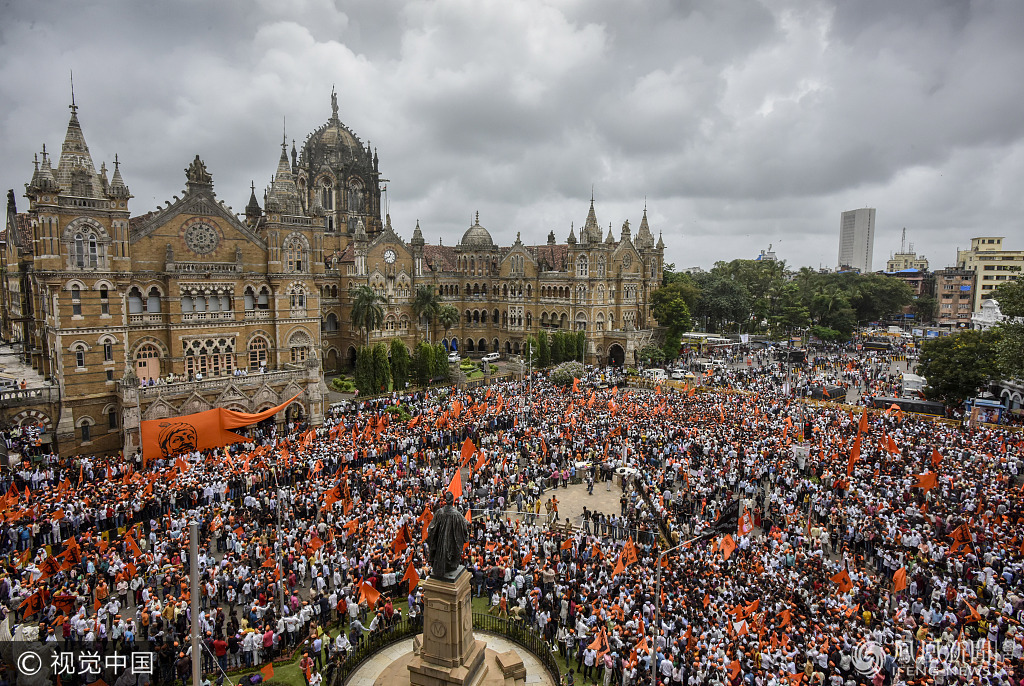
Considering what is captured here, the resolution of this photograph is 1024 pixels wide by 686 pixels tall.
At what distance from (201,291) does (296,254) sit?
728cm

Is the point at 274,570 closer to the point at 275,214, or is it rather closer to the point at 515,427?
the point at 515,427

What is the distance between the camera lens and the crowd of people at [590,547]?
15797mm

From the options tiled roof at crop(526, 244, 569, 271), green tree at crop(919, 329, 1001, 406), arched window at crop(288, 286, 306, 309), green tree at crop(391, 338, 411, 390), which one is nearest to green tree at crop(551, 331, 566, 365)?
tiled roof at crop(526, 244, 569, 271)

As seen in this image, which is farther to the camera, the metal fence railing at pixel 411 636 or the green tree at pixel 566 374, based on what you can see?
the green tree at pixel 566 374

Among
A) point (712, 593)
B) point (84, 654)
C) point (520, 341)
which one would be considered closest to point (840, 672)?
point (712, 593)

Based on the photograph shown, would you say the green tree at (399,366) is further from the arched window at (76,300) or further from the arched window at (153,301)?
the arched window at (76,300)

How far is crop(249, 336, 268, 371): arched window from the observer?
144 ft

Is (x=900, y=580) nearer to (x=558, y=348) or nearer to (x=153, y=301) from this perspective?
(x=153, y=301)

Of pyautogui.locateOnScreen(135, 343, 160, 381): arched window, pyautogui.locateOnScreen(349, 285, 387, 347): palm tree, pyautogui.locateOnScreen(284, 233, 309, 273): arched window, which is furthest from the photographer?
pyautogui.locateOnScreen(349, 285, 387, 347): palm tree

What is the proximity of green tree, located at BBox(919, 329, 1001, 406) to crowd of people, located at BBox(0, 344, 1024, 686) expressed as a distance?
29.0 ft

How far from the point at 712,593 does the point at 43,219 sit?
38.3m

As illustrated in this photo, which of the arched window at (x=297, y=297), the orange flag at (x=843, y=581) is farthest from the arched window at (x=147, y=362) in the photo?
the orange flag at (x=843, y=581)

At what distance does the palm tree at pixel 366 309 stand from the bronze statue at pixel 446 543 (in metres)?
43.6

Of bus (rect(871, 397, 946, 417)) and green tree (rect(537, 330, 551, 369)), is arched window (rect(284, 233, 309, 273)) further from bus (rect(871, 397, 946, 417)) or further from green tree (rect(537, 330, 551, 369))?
bus (rect(871, 397, 946, 417))
